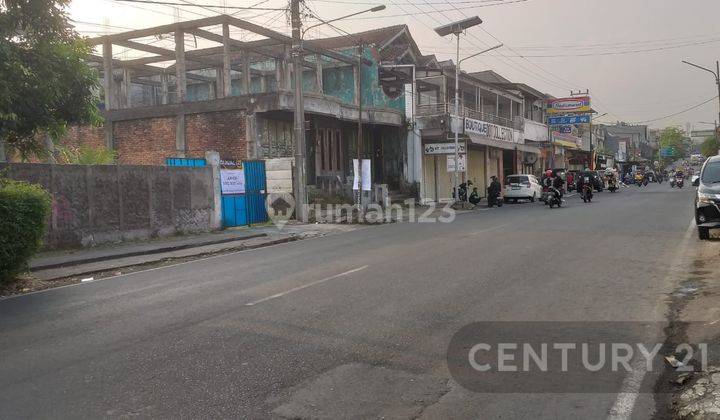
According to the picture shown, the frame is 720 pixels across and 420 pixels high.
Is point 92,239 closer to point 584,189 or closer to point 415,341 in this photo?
point 415,341

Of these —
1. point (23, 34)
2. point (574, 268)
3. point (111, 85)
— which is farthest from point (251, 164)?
point (574, 268)

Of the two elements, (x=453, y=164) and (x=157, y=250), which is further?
(x=453, y=164)

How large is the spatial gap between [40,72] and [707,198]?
13.5 m

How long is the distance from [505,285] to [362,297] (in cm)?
221

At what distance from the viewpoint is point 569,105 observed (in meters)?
54.8

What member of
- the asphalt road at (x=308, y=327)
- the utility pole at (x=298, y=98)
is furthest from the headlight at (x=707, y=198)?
the utility pole at (x=298, y=98)

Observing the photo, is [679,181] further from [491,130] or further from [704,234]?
[704,234]

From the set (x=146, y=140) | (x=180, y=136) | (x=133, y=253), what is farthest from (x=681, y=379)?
(x=146, y=140)

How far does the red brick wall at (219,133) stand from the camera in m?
24.8

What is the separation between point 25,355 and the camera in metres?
5.84

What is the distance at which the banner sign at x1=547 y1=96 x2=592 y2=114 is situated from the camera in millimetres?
52781

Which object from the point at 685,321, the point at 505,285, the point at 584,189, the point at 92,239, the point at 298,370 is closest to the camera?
the point at 298,370

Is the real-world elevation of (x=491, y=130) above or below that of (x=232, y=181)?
above

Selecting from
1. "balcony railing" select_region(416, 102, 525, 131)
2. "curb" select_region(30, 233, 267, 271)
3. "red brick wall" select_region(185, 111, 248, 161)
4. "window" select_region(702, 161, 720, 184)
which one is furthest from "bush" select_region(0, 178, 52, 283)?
"balcony railing" select_region(416, 102, 525, 131)
